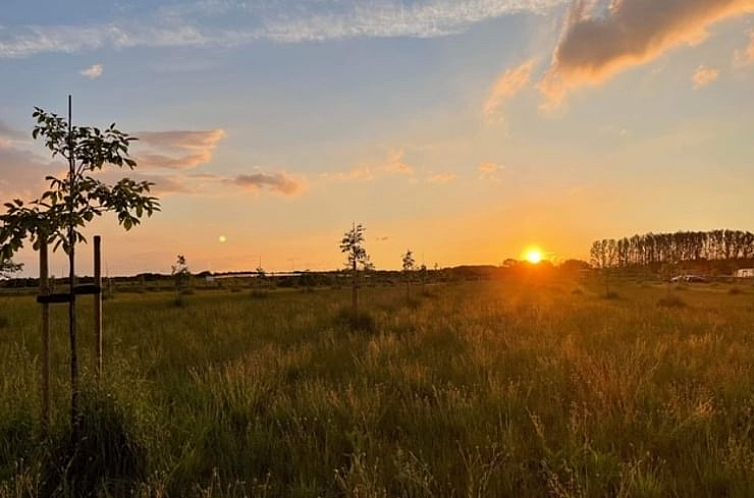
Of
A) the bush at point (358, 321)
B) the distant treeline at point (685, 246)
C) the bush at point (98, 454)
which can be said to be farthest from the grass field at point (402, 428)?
the distant treeline at point (685, 246)

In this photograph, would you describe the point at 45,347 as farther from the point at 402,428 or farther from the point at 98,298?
the point at 402,428

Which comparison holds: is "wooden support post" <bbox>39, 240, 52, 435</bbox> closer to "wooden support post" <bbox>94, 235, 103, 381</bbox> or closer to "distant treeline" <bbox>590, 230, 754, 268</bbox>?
"wooden support post" <bbox>94, 235, 103, 381</bbox>

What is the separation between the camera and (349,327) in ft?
45.1

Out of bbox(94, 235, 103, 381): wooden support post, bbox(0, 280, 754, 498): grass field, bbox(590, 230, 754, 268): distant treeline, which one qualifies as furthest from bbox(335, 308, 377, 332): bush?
bbox(590, 230, 754, 268): distant treeline

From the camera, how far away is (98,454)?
452 cm

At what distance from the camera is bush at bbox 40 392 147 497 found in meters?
4.30

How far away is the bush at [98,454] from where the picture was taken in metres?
4.30

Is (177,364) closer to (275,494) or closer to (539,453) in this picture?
(275,494)

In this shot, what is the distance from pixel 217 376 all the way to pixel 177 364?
2089 mm

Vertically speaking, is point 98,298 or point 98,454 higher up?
point 98,298

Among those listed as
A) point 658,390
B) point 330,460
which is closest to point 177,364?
point 330,460

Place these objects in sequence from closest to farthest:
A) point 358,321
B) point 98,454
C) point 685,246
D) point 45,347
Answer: point 98,454
point 45,347
point 358,321
point 685,246

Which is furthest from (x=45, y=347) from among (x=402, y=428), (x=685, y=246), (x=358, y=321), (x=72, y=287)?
(x=685, y=246)

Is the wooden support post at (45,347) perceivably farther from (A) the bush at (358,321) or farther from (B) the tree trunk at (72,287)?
(A) the bush at (358,321)
